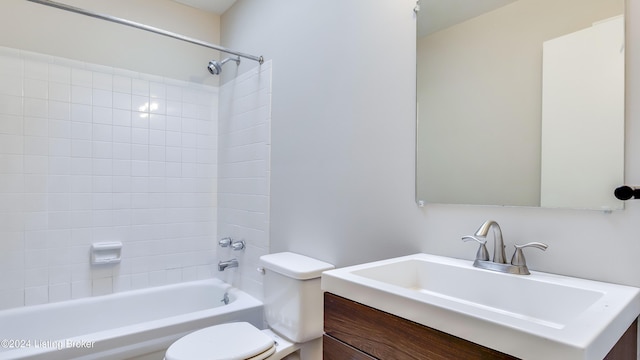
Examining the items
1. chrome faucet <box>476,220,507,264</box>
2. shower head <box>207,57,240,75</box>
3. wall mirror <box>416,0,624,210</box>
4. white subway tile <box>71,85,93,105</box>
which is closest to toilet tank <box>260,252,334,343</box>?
wall mirror <box>416,0,624,210</box>

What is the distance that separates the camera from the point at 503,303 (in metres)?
1.06

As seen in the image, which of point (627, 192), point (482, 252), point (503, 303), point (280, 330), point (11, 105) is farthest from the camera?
point (11, 105)

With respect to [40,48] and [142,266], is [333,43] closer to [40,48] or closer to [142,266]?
[40,48]

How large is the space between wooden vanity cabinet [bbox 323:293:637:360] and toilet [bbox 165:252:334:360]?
0.47 m

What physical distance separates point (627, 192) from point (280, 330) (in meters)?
1.51

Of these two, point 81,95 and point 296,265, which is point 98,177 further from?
point 296,265

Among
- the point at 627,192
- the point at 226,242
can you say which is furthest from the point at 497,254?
the point at 226,242

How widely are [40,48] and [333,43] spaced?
1920 mm

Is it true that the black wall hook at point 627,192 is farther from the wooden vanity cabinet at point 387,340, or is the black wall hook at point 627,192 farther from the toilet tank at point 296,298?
the toilet tank at point 296,298

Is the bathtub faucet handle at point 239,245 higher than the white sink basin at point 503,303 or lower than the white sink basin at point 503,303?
lower

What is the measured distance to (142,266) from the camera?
2.51 meters

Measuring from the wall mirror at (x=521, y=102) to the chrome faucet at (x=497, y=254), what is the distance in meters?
0.13

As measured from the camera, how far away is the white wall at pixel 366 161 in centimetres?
99

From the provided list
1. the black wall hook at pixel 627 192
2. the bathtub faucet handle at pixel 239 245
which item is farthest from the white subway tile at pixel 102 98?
the black wall hook at pixel 627 192
